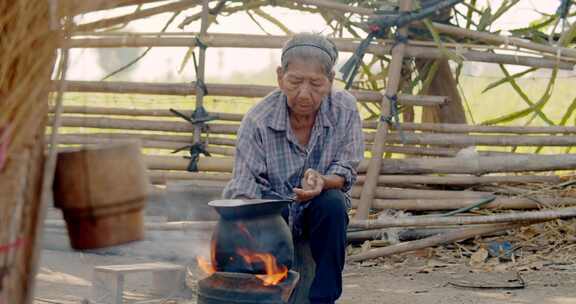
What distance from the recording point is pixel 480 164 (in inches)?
262

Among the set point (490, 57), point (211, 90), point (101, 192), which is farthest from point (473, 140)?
point (101, 192)

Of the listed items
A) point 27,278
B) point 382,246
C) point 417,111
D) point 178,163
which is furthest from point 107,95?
point 27,278

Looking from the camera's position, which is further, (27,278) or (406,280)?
(406,280)

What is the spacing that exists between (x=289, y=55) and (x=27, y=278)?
2144 mm

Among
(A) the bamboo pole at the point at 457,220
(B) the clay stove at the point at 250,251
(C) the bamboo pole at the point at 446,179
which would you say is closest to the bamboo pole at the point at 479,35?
(C) the bamboo pole at the point at 446,179

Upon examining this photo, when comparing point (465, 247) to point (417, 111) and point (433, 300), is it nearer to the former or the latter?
point (433, 300)

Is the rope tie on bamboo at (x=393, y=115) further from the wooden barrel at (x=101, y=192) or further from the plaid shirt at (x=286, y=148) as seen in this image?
the wooden barrel at (x=101, y=192)

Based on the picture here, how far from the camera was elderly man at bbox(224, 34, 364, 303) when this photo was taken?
448cm

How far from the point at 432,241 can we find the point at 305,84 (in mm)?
2211

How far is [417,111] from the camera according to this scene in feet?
36.7

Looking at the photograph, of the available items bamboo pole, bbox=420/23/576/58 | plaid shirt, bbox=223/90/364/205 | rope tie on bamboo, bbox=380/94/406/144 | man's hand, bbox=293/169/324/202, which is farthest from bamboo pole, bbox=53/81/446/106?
man's hand, bbox=293/169/324/202

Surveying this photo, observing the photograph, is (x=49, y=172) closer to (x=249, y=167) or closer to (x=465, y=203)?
(x=249, y=167)

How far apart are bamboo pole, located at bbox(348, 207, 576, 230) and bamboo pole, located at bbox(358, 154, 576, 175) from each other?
48 cm

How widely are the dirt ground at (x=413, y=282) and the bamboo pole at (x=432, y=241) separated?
7cm
